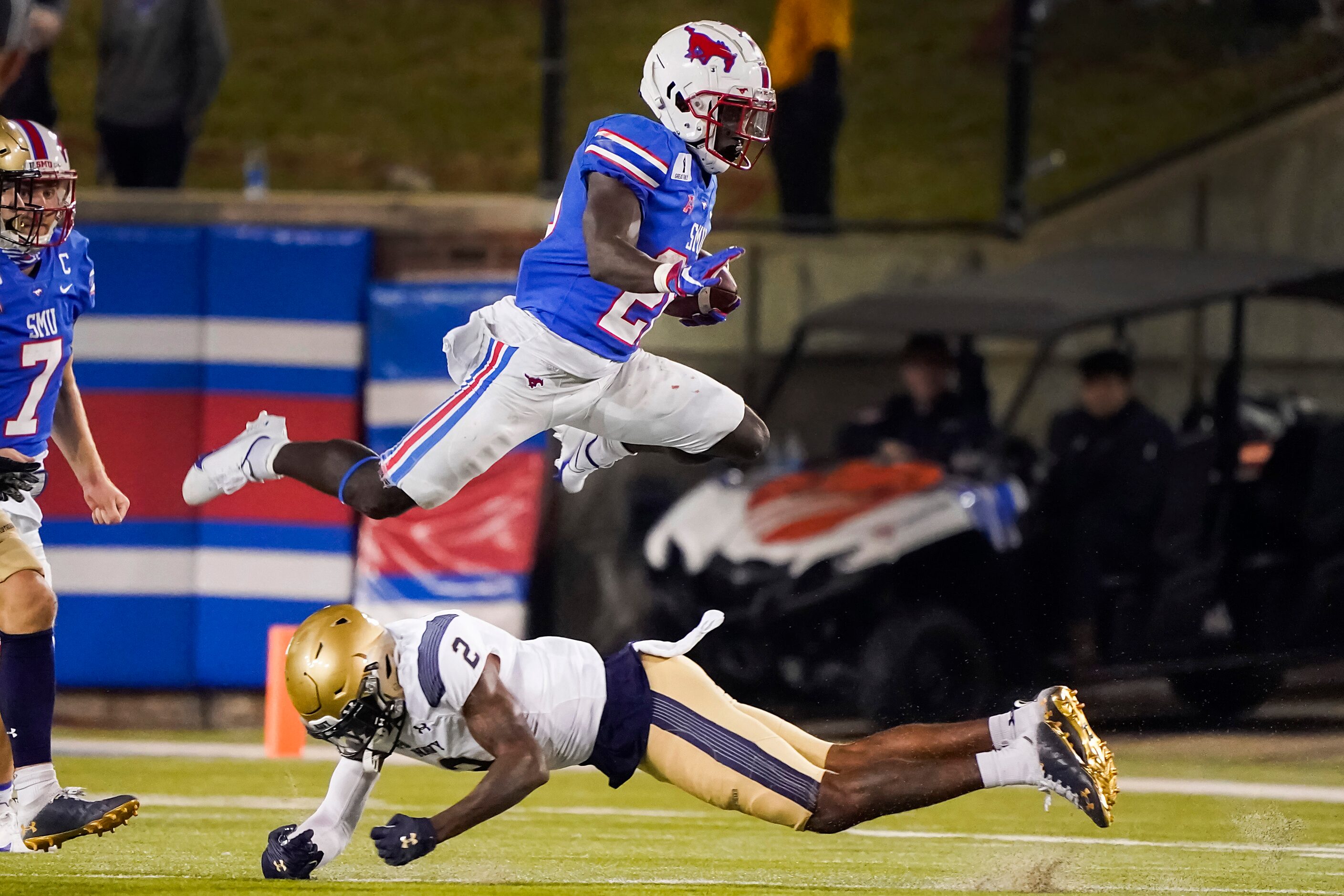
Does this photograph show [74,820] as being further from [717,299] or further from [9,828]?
[717,299]

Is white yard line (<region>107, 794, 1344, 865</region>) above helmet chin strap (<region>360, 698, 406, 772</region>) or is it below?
below

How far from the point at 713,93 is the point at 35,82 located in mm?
4957

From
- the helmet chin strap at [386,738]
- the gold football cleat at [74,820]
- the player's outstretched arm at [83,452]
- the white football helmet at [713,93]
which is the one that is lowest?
the gold football cleat at [74,820]

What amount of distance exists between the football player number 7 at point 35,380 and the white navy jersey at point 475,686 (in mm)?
1381

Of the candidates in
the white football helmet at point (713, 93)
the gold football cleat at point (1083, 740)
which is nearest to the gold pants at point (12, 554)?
the white football helmet at point (713, 93)

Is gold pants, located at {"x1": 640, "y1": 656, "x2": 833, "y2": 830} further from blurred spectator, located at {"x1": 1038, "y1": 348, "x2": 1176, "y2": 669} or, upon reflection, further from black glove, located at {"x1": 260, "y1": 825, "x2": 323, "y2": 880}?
blurred spectator, located at {"x1": 1038, "y1": 348, "x2": 1176, "y2": 669}

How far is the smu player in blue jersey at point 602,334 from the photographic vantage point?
525cm

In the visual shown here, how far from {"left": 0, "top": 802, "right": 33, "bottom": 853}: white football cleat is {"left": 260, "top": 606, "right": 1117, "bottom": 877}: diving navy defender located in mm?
966

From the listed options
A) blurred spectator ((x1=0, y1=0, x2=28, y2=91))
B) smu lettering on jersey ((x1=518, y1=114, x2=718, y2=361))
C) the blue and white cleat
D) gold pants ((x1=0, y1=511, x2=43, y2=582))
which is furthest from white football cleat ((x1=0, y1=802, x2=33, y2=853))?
blurred spectator ((x1=0, y1=0, x2=28, y2=91))

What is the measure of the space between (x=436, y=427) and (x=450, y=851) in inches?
51.4

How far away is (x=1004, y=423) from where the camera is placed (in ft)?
30.4

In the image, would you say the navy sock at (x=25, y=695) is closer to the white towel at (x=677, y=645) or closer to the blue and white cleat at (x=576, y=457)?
the blue and white cleat at (x=576, y=457)

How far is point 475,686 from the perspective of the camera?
15.1 ft

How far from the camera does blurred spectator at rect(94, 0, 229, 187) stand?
9.41m
